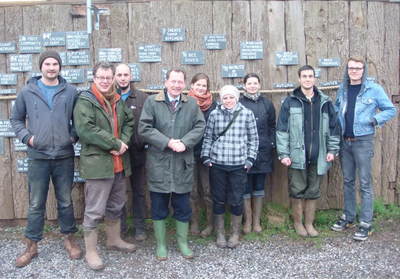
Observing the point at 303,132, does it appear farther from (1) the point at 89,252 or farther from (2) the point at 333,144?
(1) the point at 89,252

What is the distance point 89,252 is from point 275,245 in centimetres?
211

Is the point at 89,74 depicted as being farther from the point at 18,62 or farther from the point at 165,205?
the point at 165,205

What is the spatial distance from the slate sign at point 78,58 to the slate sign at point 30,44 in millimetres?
406

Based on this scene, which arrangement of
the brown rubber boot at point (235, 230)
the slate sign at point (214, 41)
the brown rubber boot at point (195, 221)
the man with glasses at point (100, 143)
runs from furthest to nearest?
the slate sign at point (214, 41), the brown rubber boot at point (195, 221), the brown rubber boot at point (235, 230), the man with glasses at point (100, 143)

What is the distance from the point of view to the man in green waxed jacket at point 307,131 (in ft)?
14.0

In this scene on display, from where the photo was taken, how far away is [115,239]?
4039 mm

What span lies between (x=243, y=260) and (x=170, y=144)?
4.90 ft

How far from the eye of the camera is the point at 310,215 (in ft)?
14.7

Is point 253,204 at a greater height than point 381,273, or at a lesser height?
greater

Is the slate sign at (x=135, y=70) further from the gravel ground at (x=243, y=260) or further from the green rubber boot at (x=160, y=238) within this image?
the gravel ground at (x=243, y=260)

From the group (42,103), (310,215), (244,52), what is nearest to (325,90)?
(244,52)

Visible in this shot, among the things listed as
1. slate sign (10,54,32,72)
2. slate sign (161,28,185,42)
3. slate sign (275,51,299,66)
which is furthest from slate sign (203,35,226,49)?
slate sign (10,54,32,72)

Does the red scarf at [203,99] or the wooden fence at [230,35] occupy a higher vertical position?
the wooden fence at [230,35]

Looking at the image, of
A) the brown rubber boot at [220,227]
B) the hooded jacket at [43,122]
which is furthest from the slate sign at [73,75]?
the brown rubber boot at [220,227]
